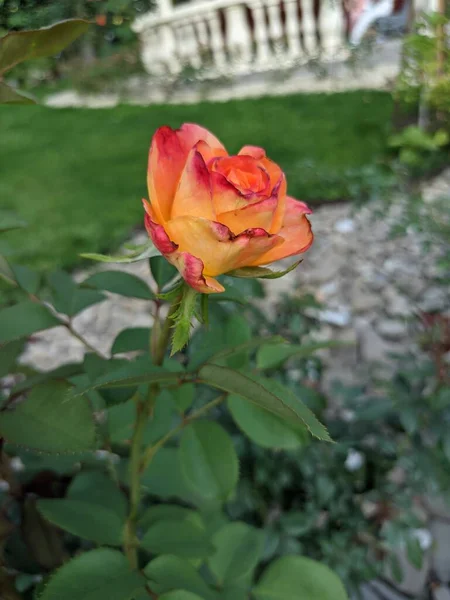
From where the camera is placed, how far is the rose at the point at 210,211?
0.96 ft

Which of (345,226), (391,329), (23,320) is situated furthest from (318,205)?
(23,320)

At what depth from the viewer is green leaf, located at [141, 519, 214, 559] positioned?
463mm

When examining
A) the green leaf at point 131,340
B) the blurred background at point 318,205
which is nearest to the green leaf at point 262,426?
the blurred background at point 318,205

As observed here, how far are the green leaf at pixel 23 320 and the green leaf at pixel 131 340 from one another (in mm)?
56

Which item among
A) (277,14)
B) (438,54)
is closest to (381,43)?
(438,54)

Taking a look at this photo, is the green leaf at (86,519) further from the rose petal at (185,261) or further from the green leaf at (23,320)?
the rose petal at (185,261)

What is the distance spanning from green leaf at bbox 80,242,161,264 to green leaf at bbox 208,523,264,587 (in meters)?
0.33

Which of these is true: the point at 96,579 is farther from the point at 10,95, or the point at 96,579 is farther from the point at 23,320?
the point at 10,95

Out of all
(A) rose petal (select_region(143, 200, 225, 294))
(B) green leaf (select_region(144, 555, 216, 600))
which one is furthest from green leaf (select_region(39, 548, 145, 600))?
(A) rose petal (select_region(143, 200, 225, 294))

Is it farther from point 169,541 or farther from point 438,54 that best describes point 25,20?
point 438,54

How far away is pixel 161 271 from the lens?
44cm

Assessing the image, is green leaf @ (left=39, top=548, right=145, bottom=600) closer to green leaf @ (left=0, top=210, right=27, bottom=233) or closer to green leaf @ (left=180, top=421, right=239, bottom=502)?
green leaf @ (left=180, top=421, right=239, bottom=502)

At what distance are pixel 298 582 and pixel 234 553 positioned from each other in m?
0.08

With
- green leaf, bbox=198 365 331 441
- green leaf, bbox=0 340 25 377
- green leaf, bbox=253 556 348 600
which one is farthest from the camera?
green leaf, bbox=253 556 348 600
